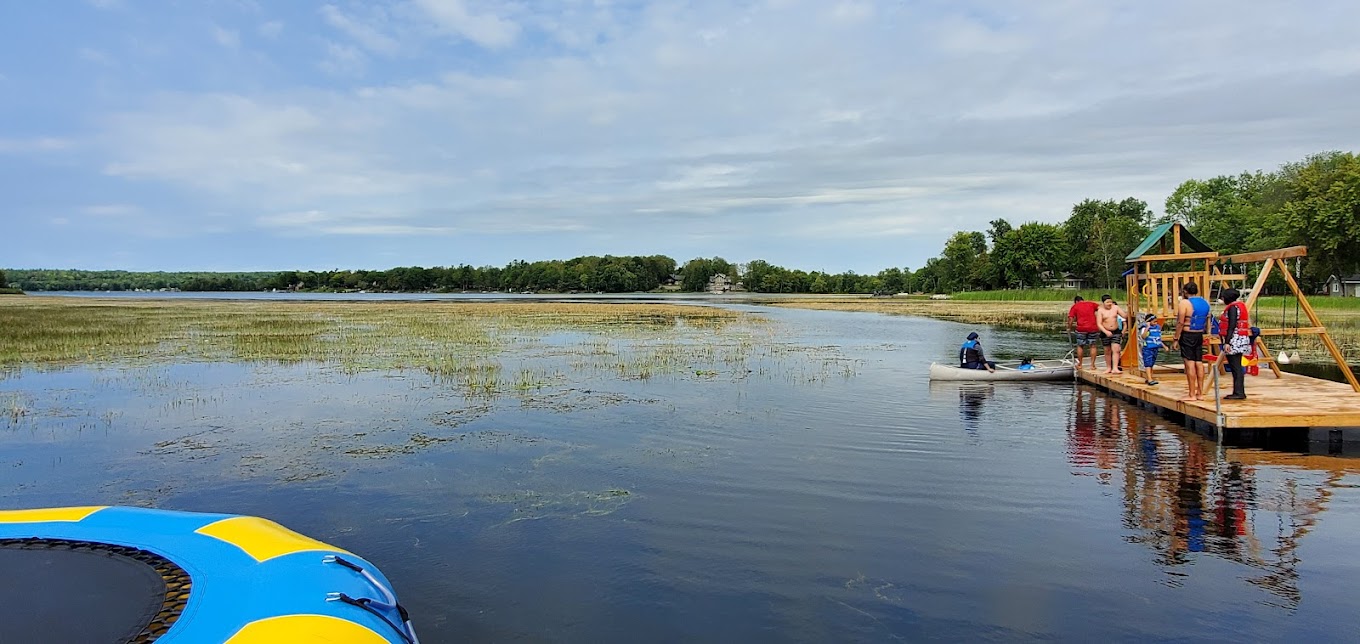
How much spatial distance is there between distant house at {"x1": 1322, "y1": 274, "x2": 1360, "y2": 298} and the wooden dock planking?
7741cm

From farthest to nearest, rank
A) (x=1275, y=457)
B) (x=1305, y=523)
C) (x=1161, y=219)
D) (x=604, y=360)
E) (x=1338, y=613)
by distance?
(x=1161, y=219) < (x=604, y=360) < (x=1275, y=457) < (x=1305, y=523) < (x=1338, y=613)

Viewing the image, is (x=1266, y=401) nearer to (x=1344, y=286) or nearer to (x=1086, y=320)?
(x=1086, y=320)

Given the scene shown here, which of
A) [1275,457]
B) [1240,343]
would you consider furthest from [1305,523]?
[1240,343]

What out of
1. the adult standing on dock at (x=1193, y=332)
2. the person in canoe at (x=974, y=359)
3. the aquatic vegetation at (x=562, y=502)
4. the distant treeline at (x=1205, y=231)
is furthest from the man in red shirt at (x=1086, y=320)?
the distant treeline at (x=1205, y=231)

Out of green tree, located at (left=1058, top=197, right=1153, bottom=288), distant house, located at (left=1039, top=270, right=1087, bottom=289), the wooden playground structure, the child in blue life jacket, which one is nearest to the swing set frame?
the wooden playground structure

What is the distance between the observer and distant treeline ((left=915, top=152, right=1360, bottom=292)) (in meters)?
55.5

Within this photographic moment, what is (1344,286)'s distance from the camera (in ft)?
250

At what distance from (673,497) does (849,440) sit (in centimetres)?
439

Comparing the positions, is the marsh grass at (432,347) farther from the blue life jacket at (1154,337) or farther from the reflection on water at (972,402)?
the blue life jacket at (1154,337)

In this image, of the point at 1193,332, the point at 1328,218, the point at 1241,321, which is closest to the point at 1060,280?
the point at 1328,218

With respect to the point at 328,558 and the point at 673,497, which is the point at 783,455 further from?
the point at 328,558

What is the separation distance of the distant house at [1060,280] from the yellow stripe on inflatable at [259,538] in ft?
423

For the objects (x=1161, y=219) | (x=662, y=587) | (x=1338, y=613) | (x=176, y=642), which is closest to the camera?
(x=176, y=642)

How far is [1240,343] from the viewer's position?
42.6ft
